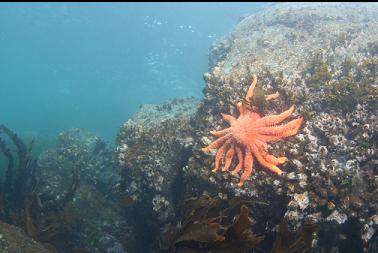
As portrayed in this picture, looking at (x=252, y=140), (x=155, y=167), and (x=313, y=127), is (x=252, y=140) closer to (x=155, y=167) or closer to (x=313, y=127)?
(x=313, y=127)

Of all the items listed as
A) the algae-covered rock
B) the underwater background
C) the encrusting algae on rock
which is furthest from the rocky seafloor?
the underwater background

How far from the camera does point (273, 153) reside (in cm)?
627

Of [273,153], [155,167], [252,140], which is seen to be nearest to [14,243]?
[155,167]

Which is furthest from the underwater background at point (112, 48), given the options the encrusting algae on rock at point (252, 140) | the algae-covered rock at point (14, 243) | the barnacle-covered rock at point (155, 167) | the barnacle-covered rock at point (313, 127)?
the encrusting algae on rock at point (252, 140)

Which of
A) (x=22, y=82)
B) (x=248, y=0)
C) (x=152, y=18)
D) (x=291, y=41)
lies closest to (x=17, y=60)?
(x=22, y=82)

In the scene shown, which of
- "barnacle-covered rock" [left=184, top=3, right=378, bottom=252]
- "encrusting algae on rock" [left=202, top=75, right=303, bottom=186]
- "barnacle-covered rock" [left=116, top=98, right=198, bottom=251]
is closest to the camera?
"barnacle-covered rock" [left=184, top=3, right=378, bottom=252]

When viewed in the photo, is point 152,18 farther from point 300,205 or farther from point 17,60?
point 17,60

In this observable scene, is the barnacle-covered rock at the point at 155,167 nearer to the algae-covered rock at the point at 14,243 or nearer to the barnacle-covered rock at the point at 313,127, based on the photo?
the barnacle-covered rock at the point at 313,127

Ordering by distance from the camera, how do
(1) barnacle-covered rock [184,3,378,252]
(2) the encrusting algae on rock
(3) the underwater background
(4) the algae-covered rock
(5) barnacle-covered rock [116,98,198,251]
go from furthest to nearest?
(3) the underwater background < (5) barnacle-covered rock [116,98,198,251] < (2) the encrusting algae on rock < (1) barnacle-covered rock [184,3,378,252] < (4) the algae-covered rock

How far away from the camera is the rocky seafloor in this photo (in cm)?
577

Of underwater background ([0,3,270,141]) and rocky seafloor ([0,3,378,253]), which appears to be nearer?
rocky seafloor ([0,3,378,253])

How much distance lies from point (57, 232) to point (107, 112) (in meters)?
44.8

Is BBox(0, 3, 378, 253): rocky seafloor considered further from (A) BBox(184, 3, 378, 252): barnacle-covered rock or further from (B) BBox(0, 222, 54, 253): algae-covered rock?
(B) BBox(0, 222, 54, 253): algae-covered rock

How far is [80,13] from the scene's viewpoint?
134ft
